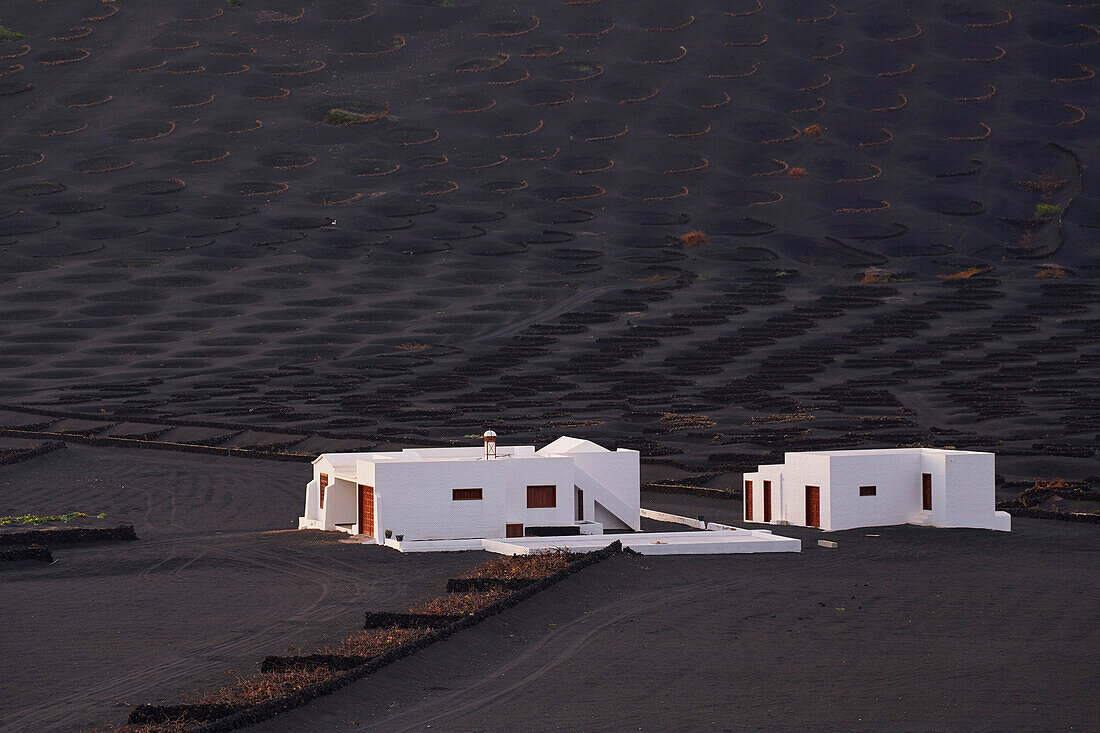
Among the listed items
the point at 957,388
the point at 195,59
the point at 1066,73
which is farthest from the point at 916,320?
the point at 195,59

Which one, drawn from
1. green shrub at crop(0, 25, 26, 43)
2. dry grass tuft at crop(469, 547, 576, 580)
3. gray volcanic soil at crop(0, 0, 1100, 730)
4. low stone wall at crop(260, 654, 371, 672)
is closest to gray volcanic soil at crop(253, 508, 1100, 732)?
gray volcanic soil at crop(0, 0, 1100, 730)

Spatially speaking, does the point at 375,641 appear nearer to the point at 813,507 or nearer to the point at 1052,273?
the point at 813,507

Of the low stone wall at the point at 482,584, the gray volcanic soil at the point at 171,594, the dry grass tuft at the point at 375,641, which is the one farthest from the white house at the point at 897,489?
the dry grass tuft at the point at 375,641

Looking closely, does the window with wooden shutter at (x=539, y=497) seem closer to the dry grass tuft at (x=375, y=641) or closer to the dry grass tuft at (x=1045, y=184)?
the dry grass tuft at (x=375, y=641)

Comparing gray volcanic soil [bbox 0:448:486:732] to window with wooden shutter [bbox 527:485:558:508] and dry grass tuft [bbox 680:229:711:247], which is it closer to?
window with wooden shutter [bbox 527:485:558:508]

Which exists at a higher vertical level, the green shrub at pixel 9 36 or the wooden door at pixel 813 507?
the green shrub at pixel 9 36

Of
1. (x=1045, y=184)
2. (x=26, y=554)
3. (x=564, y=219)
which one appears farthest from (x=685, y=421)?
(x=1045, y=184)
